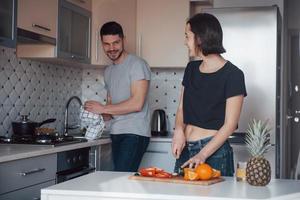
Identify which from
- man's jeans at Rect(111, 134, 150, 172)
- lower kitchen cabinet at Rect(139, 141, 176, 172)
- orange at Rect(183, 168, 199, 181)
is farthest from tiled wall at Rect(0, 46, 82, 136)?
orange at Rect(183, 168, 199, 181)

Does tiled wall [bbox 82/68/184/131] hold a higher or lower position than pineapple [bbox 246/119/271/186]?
higher

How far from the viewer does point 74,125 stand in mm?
4219

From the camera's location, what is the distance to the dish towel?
3.43 metres

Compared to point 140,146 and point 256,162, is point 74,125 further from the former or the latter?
point 256,162

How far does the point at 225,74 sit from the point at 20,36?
1.26m

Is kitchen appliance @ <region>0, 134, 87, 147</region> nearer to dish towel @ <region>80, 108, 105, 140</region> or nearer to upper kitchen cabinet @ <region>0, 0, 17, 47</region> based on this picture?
dish towel @ <region>80, 108, 105, 140</region>

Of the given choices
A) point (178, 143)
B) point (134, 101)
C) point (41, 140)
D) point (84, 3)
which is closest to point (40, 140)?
point (41, 140)

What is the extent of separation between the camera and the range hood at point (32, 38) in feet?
9.58

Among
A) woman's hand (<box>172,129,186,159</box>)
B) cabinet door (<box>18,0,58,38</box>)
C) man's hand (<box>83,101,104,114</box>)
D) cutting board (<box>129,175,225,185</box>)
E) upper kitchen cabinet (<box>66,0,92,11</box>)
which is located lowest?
cutting board (<box>129,175,225,185</box>)

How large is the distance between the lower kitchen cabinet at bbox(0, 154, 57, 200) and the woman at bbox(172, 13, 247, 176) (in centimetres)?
73

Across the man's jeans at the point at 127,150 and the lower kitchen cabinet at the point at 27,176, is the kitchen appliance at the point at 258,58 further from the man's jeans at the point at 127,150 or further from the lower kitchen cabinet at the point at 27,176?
the lower kitchen cabinet at the point at 27,176

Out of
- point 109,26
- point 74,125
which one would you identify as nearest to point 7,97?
point 109,26

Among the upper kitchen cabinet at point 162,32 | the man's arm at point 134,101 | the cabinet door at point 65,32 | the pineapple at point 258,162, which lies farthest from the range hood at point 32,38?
the pineapple at point 258,162

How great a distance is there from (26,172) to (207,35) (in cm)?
107
